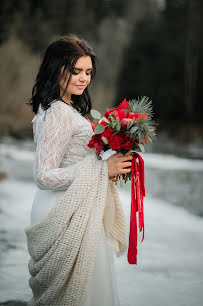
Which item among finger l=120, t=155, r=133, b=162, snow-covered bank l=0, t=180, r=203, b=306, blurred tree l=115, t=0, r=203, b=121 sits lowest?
snow-covered bank l=0, t=180, r=203, b=306

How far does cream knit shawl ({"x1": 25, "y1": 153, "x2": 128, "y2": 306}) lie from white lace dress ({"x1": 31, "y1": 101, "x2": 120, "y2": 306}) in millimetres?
104

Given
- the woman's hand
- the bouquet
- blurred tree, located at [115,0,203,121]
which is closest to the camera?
the bouquet

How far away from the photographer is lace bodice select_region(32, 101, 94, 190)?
1.96 metres

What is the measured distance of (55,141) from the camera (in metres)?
1.97

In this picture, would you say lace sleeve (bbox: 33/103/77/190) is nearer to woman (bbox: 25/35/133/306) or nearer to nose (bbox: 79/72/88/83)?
woman (bbox: 25/35/133/306)

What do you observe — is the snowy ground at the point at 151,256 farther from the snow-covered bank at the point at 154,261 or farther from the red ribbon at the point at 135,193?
the red ribbon at the point at 135,193

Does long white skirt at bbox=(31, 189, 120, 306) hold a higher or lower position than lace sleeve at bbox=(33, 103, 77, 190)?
lower

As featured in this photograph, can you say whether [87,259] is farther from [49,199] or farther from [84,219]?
[49,199]

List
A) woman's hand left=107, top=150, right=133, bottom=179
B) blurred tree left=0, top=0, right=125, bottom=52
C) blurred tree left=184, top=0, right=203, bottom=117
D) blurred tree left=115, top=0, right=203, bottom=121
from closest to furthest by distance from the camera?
1. woman's hand left=107, top=150, right=133, bottom=179
2. blurred tree left=184, top=0, right=203, bottom=117
3. blurred tree left=115, top=0, right=203, bottom=121
4. blurred tree left=0, top=0, right=125, bottom=52

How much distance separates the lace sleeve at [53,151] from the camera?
1.95 meters

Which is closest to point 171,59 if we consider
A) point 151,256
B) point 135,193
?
point 151,256

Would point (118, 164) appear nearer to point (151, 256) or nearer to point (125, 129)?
point (125, 129)

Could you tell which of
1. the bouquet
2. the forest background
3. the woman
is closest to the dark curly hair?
the woman

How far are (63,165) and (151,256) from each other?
2.44 metres
